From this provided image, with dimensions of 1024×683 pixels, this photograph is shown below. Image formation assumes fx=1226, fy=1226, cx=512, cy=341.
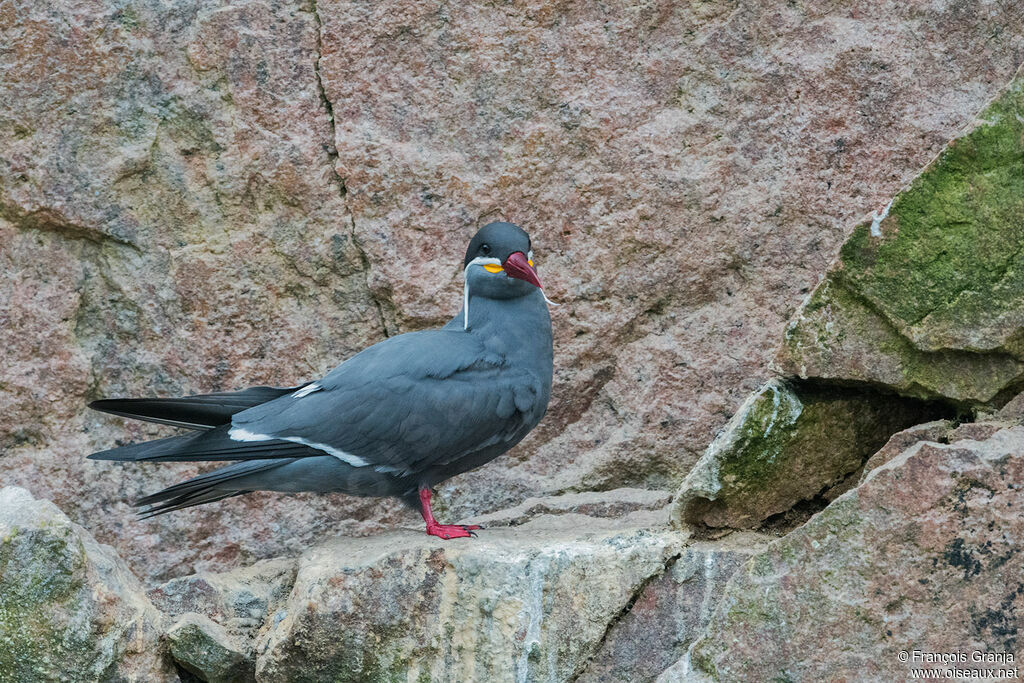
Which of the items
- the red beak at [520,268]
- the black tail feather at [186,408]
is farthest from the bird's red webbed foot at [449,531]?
the red beak at [520,268]

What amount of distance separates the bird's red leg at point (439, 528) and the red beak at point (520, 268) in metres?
0.80

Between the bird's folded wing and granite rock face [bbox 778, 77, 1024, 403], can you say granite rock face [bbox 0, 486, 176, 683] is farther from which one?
granite rock face [bbox 778, 77, 1024, 403]

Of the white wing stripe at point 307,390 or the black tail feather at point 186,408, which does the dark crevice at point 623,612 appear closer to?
the white wing stripe at point 307,390

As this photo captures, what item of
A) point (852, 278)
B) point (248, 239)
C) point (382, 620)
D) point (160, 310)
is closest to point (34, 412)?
point (160, 310)

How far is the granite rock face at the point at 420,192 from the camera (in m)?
4.61

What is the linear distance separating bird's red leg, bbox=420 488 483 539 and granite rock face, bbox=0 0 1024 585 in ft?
1.76

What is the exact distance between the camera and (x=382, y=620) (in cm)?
378

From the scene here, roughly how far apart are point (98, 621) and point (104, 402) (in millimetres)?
751

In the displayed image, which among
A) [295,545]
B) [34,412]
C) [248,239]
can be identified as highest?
[248,239]

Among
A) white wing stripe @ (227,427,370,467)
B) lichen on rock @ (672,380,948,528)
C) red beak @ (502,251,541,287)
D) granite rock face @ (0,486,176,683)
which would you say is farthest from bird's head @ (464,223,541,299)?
granite rock face @ (0,486,176,683)

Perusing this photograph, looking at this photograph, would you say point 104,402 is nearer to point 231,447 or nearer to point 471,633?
point 231,447

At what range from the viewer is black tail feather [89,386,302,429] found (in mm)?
4082

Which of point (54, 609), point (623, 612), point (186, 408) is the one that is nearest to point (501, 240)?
point (186, 408)

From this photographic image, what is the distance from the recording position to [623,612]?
12.2 feet
